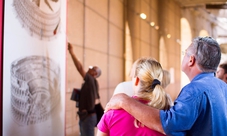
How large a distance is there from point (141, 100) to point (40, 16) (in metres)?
1.20

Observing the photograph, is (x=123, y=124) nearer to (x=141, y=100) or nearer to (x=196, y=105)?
(x=141, y=100)

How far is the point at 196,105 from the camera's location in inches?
54.7

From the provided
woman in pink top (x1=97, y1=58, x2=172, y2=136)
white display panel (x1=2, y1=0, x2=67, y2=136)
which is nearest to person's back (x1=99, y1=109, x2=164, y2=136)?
woman in pink top (x1=97, y1=58, x2=172, y2=136)

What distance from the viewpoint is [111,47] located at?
5.66 metres

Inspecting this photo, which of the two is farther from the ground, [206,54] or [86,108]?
[206,54]

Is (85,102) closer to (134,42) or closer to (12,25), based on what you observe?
(12,25)

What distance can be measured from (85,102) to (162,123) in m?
2.66

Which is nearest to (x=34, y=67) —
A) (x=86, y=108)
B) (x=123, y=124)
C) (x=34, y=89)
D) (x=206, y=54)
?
(x=34, y=89)

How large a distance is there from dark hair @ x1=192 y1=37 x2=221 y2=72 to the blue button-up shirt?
49 mm

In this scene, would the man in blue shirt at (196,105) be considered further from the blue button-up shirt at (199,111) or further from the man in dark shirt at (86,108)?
the man in dark shirt at (86,108)

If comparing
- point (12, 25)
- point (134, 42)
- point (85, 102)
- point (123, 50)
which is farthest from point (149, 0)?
point (12, 25)

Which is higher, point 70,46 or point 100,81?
point 70,46

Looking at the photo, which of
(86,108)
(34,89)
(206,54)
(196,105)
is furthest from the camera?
(86,108)

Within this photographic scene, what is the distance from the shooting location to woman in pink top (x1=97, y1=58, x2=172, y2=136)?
149cm
